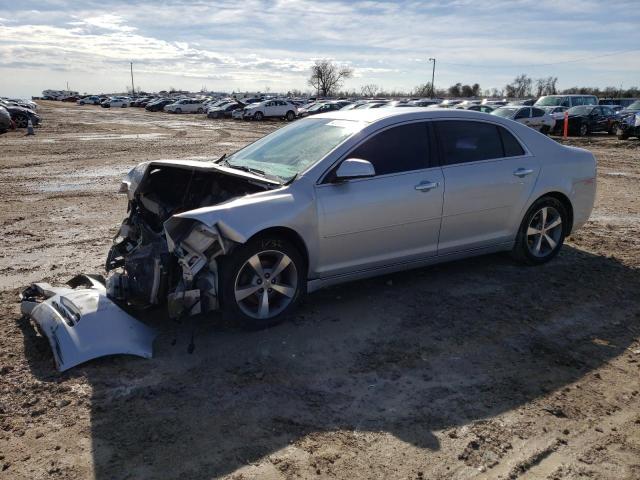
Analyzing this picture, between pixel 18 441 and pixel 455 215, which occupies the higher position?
pixel 455 215

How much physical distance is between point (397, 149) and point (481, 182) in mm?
942

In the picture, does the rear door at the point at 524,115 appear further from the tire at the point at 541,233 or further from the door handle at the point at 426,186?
the door handle at the point at 426,186

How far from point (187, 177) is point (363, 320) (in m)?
2.15

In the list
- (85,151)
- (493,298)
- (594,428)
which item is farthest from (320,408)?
(85,151)

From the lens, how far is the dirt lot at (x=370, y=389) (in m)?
2.98

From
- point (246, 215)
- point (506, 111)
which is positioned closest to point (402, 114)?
point (246, 215)

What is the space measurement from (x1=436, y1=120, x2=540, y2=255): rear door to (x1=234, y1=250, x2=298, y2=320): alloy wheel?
62.2 inches

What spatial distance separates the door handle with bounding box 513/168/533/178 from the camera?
5660 millimetres

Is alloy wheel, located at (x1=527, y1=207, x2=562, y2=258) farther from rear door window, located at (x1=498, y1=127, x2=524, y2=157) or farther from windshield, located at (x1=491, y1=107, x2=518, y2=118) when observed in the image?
windshield, located at (x1=491, y1=107, x2=518, y2=118)

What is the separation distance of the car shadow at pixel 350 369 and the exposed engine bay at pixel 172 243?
0.38 meters

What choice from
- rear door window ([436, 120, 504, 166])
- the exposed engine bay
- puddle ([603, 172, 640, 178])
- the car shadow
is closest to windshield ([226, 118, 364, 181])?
the exposed engine bay

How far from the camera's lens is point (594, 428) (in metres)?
3.28

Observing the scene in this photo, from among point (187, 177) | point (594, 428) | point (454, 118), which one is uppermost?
point (454, 118)

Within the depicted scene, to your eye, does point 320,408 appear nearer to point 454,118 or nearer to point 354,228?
point 354,228
